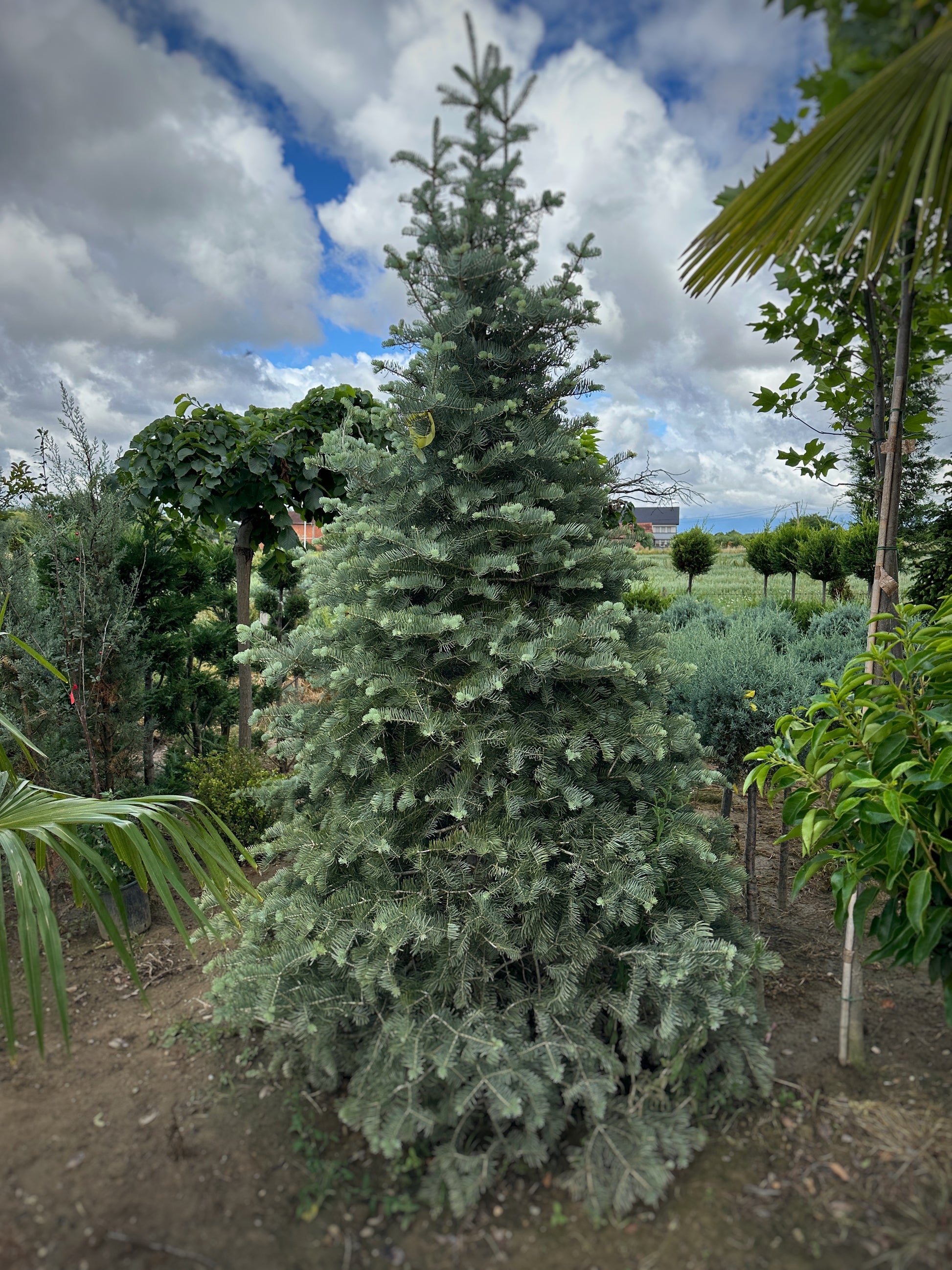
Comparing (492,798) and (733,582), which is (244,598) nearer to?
(492,798)

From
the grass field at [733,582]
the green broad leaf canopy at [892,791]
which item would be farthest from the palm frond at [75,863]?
the grass field at [733,582]

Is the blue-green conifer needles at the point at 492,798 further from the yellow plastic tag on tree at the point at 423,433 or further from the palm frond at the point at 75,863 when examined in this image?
the palm frond at the point at 75,863

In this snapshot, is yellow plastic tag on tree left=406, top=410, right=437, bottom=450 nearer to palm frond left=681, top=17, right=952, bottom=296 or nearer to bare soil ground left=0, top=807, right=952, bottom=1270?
palm frond left=681, top=17, right=952, bottom=296

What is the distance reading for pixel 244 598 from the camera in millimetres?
5809

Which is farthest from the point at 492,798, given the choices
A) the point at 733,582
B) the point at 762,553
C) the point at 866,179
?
the point at 733,582

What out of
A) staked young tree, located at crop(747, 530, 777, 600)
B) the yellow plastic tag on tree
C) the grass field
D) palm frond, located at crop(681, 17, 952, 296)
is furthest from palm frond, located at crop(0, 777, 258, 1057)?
staked young tree, located at crop(747, 530, 777, 600)

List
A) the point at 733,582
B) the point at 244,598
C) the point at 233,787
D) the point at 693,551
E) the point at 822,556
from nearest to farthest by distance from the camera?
the point at 233,787, the point at 244,598, the point at 822,556, the point at 693,551, the point at 733,582

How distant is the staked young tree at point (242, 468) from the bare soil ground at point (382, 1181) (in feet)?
9.17

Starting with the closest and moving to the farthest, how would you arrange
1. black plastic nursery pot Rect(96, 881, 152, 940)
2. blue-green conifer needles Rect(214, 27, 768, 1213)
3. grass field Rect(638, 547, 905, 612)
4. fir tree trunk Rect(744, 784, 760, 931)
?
1. blue-green conifer needles Rect(214, 27, 768, 1213)
2. fir tree trunk Rect(744, 784, 760, 931)
3. black plastic nursery pot Rect(96, 881, 152, 940)
4. grass field Rect(638, 547, 905, 612)

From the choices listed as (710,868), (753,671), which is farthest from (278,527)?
(710,868)

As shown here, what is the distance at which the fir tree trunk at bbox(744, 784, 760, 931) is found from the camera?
12.4 ft

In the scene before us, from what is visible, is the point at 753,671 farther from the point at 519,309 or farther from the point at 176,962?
the point at 176,962

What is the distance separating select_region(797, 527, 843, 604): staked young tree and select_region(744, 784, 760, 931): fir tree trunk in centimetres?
911

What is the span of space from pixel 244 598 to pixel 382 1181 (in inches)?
173
